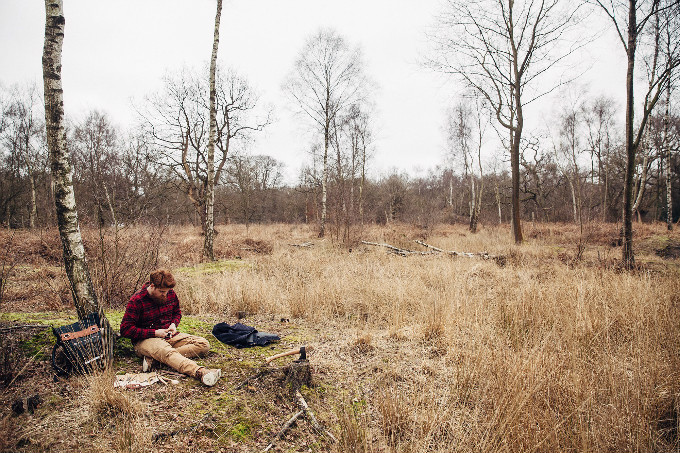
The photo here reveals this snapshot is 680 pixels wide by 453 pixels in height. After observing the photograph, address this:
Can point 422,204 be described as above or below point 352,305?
above

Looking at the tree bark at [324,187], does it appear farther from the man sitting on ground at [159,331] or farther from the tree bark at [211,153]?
the man sitting on ground at [159,331]

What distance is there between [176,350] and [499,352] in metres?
3.30

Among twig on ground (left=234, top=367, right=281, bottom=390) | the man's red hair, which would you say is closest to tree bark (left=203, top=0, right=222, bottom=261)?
the man's red hair

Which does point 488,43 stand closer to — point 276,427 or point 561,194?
point 276,427

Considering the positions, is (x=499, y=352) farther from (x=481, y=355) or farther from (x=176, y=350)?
(x=176, y=350)

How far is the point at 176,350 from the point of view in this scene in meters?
3.06

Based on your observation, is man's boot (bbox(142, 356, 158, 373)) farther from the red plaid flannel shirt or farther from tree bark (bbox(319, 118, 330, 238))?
tree bark (bbox(319, 118, 330, 238))

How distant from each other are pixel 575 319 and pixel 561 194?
3296cm

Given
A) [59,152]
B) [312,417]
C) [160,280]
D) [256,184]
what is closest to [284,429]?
[312,417]

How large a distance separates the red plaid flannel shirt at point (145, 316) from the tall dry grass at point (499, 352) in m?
1.67

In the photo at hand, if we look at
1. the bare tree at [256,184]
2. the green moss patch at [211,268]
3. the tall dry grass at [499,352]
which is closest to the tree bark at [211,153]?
the green moss patch at [211,268]

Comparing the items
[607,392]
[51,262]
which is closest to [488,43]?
[607,392]

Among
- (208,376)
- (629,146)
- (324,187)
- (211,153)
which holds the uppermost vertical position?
(211,153)

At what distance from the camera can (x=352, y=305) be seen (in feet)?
17.2
